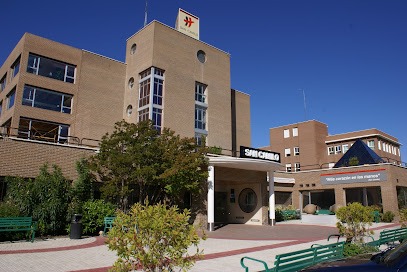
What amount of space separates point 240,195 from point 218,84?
45.0ft

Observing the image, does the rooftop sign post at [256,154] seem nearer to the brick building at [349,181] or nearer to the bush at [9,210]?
the brick building at [349,181]

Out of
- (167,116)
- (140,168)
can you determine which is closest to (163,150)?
(140,168)

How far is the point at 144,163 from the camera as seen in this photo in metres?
18.3

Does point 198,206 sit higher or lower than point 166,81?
lower

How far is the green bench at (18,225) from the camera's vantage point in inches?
547

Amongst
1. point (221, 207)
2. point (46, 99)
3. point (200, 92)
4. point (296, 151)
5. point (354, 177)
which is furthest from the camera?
point (296, 151)

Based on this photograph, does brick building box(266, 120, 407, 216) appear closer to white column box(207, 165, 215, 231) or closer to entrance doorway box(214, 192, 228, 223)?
entrance doorway box(214, 192, 228, 223)

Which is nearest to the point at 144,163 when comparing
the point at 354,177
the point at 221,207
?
the point at 221,207

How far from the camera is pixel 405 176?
32.9 meters

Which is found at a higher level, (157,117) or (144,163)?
(157,117)

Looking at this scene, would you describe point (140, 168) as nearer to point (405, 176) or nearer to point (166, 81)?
point (166, 81)

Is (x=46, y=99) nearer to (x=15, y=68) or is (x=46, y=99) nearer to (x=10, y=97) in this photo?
(x=10, y=97)

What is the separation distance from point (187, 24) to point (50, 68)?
14.7 m

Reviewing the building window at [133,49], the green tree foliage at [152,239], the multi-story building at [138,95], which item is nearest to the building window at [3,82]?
the multi-story building at [138,95]
